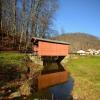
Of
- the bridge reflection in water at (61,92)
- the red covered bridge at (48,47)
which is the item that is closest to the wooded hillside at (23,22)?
the red covered bridge at (48,47)

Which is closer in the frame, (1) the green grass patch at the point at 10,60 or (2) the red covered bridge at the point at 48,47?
(1) the green grass patch at the point at 10,60

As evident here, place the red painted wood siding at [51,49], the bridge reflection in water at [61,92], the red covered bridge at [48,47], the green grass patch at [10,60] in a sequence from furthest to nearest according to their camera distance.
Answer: the red painted wood siding at [51,49] → the red covered bridge at [48,47] → the green grass patch at [10,60] → the bridge reflection in water at [61,92]

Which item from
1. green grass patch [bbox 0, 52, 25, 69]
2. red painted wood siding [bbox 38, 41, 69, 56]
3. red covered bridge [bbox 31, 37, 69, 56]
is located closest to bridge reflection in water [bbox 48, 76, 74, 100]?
green grass patch [bbox 0, 52, 25, 69]

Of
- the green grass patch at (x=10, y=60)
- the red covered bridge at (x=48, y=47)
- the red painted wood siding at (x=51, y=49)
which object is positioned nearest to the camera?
the green grass patch at (x=10, y=60)

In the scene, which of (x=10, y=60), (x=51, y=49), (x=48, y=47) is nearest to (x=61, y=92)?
(x=10, y=60)

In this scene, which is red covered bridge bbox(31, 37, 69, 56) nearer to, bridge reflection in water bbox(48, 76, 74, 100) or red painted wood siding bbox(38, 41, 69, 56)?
red painted wood siding bbox(38, 41, 69, 56)

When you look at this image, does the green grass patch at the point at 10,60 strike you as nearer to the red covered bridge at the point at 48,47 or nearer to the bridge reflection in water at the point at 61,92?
the red covered bridge at the point at 48,47

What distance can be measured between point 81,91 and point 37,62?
728 inches

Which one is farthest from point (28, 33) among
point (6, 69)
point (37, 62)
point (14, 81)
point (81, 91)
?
point (81, 91)

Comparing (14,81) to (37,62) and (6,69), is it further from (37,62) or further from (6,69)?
(37,62)

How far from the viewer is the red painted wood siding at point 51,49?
123ft

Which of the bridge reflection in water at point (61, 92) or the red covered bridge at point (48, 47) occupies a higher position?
the red covered bridge at point (48, 47)

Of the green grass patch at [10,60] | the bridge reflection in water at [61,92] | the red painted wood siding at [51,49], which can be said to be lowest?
the bridge reflection in water at [61,92]

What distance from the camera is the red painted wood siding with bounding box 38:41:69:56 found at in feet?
123
